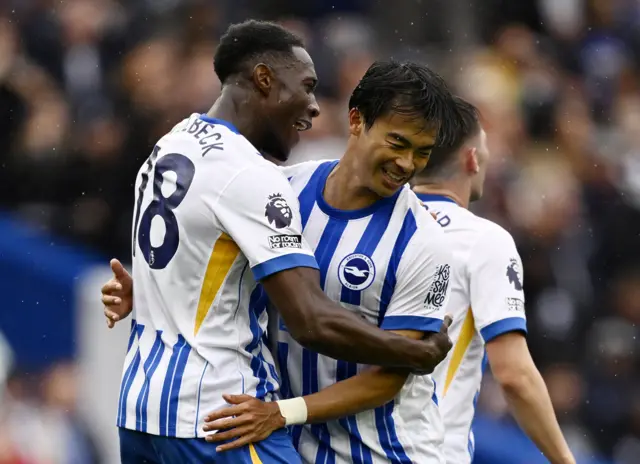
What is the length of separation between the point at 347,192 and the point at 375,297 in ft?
1.20

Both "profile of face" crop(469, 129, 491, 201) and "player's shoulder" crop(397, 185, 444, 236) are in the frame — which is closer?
"player's shoulder" crop(397, 185, 444, 236)

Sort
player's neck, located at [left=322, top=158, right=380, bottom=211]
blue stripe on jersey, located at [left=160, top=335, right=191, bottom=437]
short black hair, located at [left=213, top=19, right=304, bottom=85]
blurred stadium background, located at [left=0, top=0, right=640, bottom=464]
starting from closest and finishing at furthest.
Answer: blue stripe on jersey, located at [left=160, top=335, right=191, bottom=437], player's neck, located at [left=322, top=158, right=380, bottom=211], short black hair, located at [left=213, top=19, right=304, bottom=85], blurred stadium background, located at [left=0, top=0, right=640, bottom=464]

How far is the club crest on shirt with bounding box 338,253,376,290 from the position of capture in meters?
4.05

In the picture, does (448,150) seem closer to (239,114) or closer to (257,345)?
(239,114)

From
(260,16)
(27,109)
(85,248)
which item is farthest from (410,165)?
(260,16)

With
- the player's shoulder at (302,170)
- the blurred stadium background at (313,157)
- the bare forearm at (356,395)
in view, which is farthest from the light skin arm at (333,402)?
the blurred stadium background at (313,157)

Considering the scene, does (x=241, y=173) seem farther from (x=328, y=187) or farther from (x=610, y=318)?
(x=610, y=318)

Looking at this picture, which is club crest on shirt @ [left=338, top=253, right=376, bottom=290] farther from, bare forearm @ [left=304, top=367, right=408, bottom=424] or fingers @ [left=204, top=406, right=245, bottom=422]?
fingers @ [left=204, top=406, right=245, bottom=422]

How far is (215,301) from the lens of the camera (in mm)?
3916

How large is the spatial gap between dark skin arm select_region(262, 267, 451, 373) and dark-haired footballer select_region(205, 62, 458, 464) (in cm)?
15

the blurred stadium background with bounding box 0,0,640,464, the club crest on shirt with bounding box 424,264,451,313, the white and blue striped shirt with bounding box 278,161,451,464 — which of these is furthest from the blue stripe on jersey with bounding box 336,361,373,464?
the blurred stadium background with bounding box 0,0,640,464

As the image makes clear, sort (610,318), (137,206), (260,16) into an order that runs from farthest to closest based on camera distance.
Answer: (260,16) < (610,318) < (137,206)

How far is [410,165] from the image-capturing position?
404 cm

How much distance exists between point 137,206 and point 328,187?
621 mm
